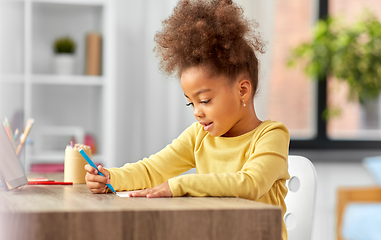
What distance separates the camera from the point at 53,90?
2.58m

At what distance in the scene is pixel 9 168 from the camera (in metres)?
0.81

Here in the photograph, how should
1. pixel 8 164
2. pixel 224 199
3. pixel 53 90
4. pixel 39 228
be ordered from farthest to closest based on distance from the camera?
1. pixel 53 90
2. pixel 8 164
3. pixel 224 199
4. pixel 39 228

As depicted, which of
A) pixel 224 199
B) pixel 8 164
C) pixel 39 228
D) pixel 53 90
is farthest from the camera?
pixel 53 90

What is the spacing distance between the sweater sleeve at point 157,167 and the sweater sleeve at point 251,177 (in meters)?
0.20

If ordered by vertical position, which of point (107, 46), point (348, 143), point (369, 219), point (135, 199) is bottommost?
point (369, 219)

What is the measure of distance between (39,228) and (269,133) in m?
0.53

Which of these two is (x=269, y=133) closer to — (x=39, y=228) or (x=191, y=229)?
(x=191, y=229)

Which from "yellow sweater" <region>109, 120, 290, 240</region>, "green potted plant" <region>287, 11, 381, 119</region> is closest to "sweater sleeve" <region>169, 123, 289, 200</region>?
"yellow sweater" <region>109, 120, 290, 240</region>

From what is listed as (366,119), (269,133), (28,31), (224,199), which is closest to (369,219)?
(366,119)

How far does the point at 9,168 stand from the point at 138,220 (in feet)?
1.22

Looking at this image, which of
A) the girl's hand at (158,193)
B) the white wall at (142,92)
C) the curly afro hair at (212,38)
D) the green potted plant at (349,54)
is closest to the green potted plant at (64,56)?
the white wall at (142,92)

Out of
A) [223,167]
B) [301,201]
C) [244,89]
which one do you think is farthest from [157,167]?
[301,201]

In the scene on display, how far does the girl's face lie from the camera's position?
0.92 meters

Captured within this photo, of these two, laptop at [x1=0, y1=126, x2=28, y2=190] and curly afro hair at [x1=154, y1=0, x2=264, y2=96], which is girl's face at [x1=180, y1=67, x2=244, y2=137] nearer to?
curly afro hair at [x1=154, y1=0, x2=264, y2=96]
